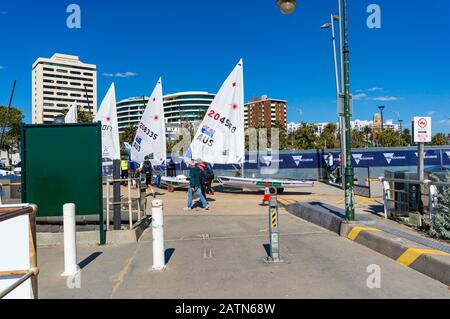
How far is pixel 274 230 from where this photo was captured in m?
6.41

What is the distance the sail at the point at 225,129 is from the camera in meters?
18.6

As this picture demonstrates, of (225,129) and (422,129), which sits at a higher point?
(225,129)

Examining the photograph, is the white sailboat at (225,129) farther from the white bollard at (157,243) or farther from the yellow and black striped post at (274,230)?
the white bollard at (157,243)

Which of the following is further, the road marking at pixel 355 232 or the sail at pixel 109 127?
the sail at pixel 109 127

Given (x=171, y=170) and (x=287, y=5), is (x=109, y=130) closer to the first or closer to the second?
(x=171, y=170)

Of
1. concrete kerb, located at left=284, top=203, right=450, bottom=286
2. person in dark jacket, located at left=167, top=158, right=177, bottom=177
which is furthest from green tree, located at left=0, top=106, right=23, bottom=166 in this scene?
concrete kerb, located at left=284, top=203, right=450, bottom=286

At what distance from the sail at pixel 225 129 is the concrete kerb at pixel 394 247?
28.2ft

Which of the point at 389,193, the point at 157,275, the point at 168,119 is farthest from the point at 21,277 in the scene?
the point at 168,119

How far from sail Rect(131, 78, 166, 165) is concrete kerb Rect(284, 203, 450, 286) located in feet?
42.6

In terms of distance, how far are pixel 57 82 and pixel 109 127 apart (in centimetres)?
7656

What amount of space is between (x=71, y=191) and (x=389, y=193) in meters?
8.02

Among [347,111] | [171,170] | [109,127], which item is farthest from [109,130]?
[347,111]

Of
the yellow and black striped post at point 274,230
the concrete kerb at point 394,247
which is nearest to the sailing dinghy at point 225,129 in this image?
the concrete kerb at point 394,247
